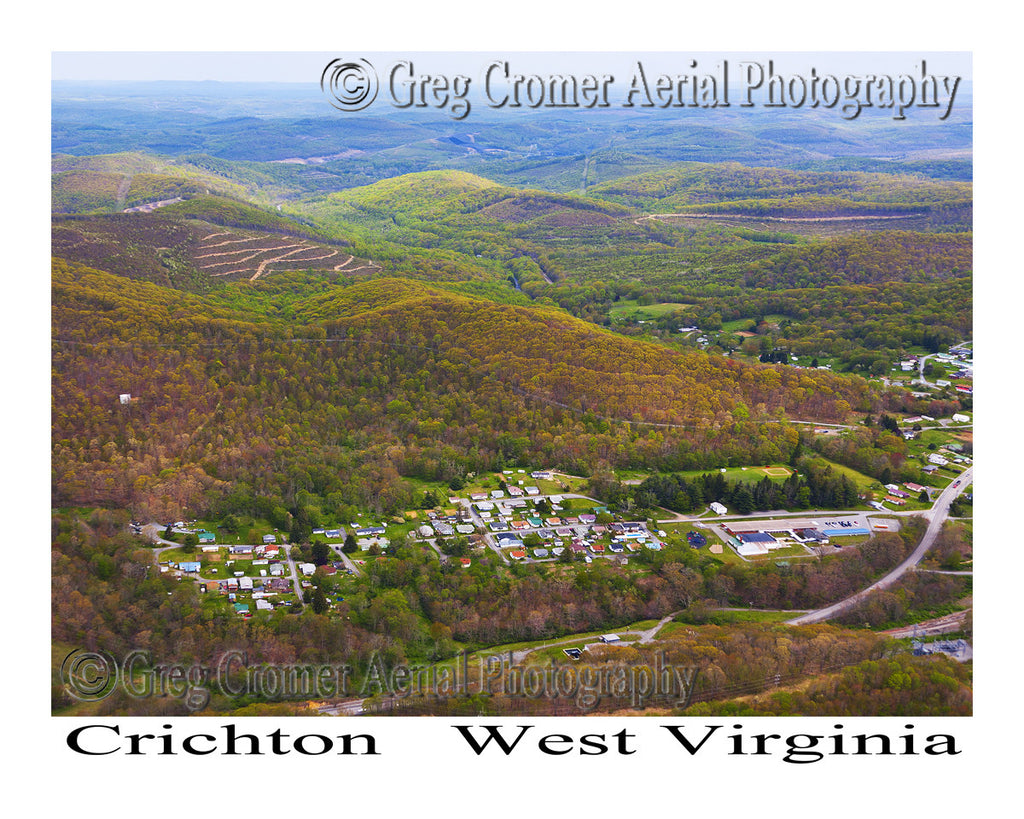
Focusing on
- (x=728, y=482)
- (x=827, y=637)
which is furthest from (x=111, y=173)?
(x=827, y=637)

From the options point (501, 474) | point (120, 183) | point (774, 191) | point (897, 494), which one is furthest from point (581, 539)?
point (774, 191)

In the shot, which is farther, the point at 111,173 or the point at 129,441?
the point at 111,173

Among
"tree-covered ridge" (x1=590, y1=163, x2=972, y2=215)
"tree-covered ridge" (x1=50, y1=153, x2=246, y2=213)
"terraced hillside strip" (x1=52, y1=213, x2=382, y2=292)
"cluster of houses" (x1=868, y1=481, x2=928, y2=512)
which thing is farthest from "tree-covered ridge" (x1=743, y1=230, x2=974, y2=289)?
"tree-covered ridge" (x1=50, y1=153, x2=246, y2=213)

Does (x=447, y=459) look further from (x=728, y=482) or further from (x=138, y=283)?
(x=138, y=283)

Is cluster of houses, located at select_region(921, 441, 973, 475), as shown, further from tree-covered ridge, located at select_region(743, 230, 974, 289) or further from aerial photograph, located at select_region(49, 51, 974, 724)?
tree-covered ridge, located at select_region(743, 230, 974, 289)

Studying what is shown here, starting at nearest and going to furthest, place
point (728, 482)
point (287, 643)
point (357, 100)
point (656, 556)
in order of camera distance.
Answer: point (287, 643) → point (357, 100) → point (656, 556) → point (728, 482)
